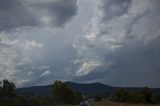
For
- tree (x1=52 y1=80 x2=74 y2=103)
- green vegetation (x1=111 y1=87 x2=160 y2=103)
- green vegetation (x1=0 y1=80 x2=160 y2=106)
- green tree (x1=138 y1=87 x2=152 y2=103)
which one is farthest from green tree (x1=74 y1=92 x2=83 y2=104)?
green tree (x1=138 y1=87 x2=152 y2=103)

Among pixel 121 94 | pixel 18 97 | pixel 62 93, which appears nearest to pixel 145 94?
pixel 121 94

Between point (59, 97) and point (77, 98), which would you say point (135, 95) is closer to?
point (77, 98)

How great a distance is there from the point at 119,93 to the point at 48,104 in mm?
53069

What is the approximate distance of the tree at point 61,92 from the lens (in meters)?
135

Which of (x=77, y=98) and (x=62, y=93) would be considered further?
(x=77, y=98)

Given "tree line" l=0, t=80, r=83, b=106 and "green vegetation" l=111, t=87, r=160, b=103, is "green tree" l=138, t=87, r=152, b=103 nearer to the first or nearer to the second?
"green vegetation" l=111, t=87, r=160, b=103

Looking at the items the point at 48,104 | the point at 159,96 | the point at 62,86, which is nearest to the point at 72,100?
the point at 62,86

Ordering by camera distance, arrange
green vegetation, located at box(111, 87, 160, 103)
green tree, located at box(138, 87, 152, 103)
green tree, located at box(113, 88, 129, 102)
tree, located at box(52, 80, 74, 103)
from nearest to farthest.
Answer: tree, located at box(52, 80, 74, 103) → green vegetation, located at box(111, 87, 160, 103) → green tree, located at box(138, 87, 152, 103) → green tree, located at box(113, 88, 129, 102)

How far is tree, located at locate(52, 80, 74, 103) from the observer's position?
444ft

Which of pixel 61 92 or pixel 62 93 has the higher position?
pixel 61 92

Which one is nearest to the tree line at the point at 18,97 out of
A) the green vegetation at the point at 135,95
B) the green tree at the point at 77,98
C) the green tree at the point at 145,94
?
the green tree at the point at 77,98

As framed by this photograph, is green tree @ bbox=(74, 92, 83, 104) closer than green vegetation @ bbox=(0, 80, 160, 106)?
No

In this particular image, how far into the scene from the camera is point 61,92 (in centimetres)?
13562

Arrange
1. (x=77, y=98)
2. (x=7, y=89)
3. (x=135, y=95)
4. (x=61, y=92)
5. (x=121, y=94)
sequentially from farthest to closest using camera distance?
(x=121, y=94)
(x=135, y=95)
(x=77, y=98)
(x=61, y=92)
(x=7, y=89)
